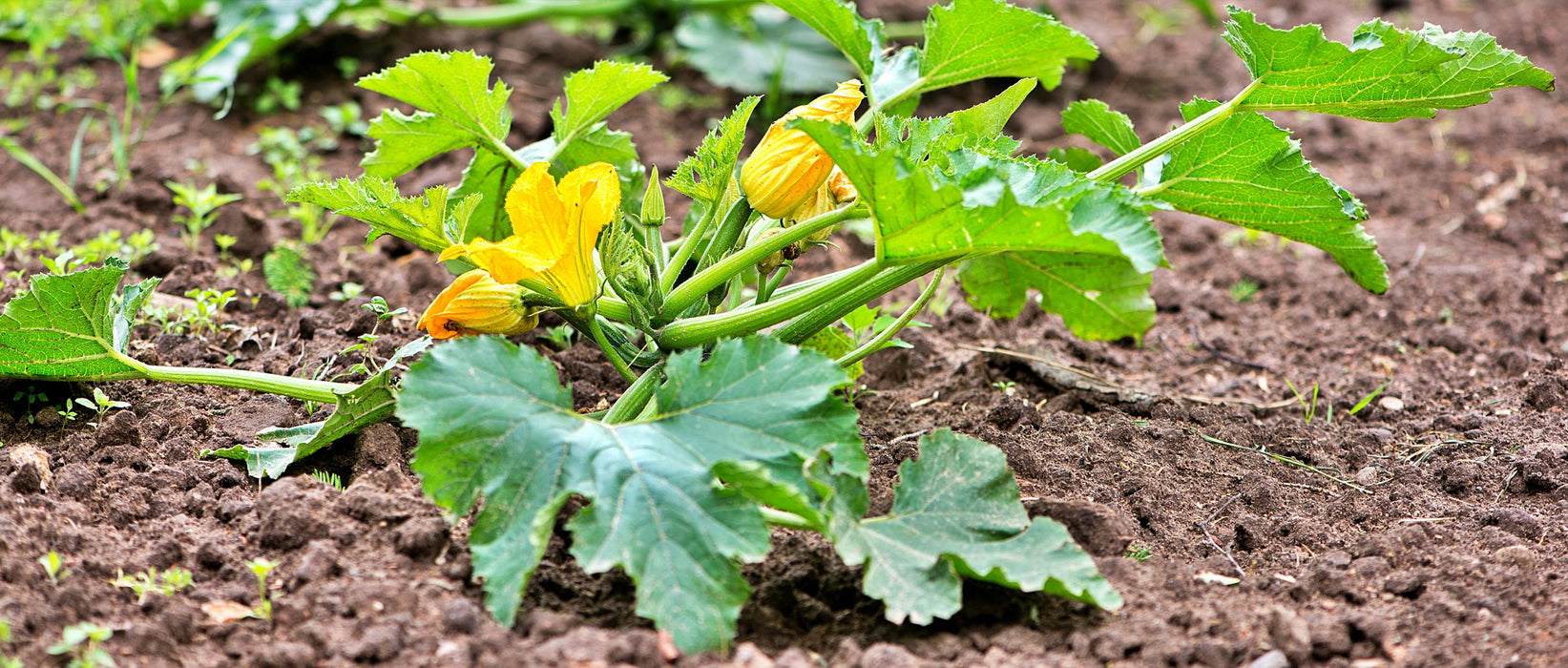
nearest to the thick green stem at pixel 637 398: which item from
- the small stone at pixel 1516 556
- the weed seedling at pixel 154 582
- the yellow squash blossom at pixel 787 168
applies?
the yellow squash blossom at pixel 787 168

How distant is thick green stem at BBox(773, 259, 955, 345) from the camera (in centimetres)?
240

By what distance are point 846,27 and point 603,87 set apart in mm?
560

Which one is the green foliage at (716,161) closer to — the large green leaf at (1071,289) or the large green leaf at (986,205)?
the large green leaf at (986,205)

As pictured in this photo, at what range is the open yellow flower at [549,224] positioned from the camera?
6.95 feet

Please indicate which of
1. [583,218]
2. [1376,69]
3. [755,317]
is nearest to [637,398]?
[755,317]

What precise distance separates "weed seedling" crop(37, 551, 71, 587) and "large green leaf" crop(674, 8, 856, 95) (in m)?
3.06

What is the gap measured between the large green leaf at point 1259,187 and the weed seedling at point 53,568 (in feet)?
6.73

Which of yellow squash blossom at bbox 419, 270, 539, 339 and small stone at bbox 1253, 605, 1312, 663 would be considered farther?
yellow squash blossom at bbox 419, 270, 539, 339

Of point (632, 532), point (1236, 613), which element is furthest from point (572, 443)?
point (1236, 613)

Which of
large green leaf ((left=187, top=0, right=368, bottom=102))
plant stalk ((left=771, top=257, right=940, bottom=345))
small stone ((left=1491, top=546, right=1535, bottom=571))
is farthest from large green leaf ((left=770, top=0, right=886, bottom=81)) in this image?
large green leaf ((left=187, top=0, right=368, bottom=102))

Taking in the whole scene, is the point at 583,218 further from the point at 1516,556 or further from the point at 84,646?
the point at 1516,556

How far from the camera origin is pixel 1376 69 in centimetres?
242

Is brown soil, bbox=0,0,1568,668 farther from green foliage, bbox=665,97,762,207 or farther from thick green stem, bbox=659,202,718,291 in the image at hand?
green foliage, bbox=665,97,762,207

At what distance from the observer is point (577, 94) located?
257 centimetres
